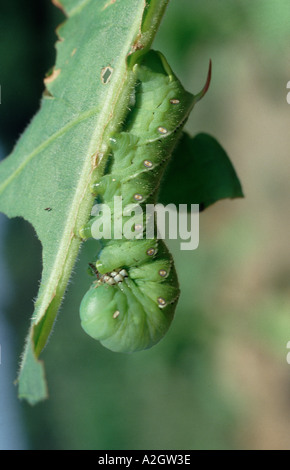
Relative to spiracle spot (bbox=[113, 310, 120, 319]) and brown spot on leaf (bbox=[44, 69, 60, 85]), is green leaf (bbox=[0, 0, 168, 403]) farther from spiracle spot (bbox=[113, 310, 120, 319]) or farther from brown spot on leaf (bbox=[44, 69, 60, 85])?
spiracle spot (bbox=[113, 310, 120, 319])

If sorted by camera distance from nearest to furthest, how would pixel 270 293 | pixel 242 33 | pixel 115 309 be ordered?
pixel 115 309 → pixel 242 33 → pixel 270 293

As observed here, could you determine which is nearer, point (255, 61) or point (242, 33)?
point (242, 33)

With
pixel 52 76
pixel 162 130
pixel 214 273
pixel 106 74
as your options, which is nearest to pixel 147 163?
pixel 162 130

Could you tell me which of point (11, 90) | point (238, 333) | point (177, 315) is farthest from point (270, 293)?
point (11, 90)

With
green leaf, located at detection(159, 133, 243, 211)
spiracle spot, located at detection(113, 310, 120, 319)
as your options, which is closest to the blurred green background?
green leaf, located at detection(159, 133, 243, 211)

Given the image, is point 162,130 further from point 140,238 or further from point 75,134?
point 140,238

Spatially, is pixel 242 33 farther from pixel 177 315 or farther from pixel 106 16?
pixel 106 16

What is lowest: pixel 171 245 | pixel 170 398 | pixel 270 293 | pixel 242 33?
pixel 170 398
